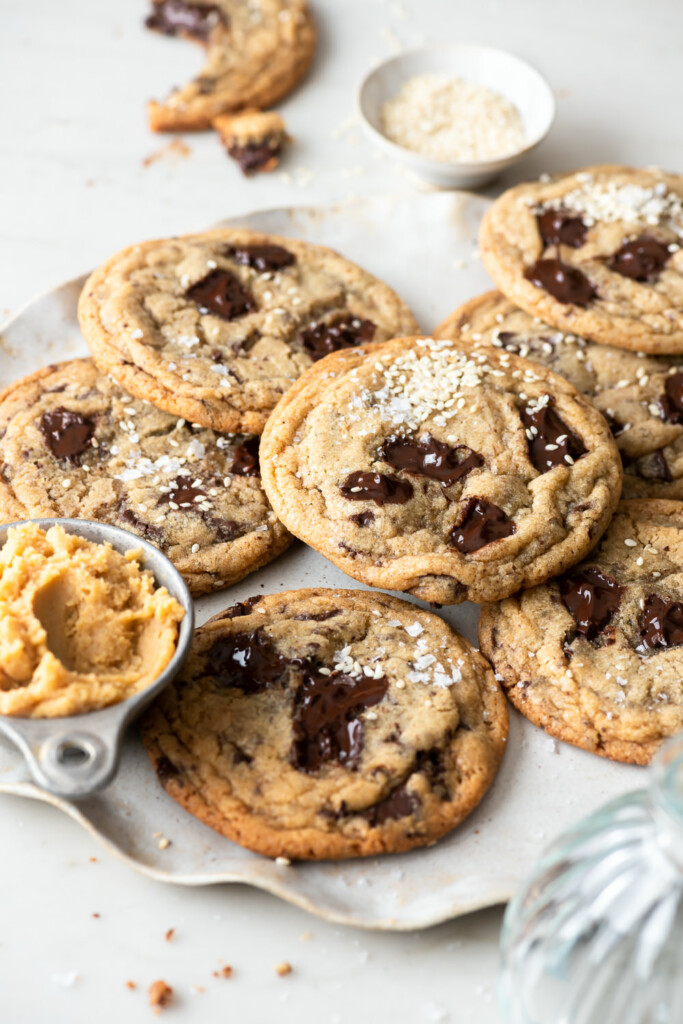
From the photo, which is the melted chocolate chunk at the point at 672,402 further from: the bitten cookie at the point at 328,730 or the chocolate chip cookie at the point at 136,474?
the chocolate chip cookie at the point at 136,474

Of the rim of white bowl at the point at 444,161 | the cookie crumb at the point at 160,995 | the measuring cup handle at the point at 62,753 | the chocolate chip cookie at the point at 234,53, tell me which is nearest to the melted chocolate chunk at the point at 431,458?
the measuring cup handle at the point at 62,753

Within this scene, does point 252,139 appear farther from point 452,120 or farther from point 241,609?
point 241,609

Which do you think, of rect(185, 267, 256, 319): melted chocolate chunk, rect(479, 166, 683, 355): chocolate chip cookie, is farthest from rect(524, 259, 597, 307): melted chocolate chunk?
rect(185, 267, 256, 319): melted chocolate chunk

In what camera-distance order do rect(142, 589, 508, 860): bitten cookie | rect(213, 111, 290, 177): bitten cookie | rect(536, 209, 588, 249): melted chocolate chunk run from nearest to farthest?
rect(142, 589, 508, 860): bitten cookie → rect(536, 209, 588, 249): melted chocolate chunk → rect(213, 111, 290, 177): bitten cookie

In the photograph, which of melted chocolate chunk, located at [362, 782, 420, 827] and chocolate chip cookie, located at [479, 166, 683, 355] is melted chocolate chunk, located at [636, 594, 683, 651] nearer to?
melted chocolate chunk, located at [362, 782, 420, 827]

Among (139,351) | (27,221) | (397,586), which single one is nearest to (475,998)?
(397,586)

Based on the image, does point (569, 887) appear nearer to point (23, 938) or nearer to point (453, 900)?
point (453, 900)
